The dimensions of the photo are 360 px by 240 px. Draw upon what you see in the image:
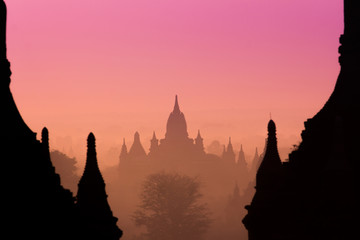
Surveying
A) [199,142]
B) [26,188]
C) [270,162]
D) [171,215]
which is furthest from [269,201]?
[199,142]

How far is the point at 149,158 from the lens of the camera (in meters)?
153

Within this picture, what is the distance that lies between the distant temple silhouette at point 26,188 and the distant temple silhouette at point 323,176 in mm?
3841

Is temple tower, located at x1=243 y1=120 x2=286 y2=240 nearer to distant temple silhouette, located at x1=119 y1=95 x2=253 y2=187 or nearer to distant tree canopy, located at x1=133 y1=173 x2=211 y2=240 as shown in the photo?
distant tree canopy, located at x1=133 y1=173 x2=211 y2=240

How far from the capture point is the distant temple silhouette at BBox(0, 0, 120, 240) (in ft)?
24.0

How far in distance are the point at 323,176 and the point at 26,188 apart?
487 cm

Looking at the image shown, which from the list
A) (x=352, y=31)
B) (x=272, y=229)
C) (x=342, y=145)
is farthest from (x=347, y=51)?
(x=272, y=229)

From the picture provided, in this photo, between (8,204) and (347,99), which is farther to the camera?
(347,99)

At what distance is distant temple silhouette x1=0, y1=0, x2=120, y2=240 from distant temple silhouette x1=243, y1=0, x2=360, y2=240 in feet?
12.6

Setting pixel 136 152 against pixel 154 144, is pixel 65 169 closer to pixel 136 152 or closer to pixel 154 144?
pixel 136 152

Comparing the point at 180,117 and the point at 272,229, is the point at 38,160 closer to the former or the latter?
the point at 272,229

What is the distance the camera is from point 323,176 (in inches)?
392

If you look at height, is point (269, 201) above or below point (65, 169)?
below

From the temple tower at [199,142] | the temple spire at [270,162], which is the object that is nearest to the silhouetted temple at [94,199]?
the temple spire at [270,162]

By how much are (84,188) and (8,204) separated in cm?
450
